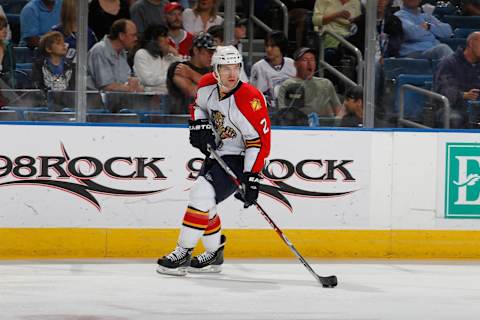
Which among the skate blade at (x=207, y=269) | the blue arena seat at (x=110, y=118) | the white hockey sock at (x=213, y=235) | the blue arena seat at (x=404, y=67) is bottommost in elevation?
the skate blade at (x=207, y=269)

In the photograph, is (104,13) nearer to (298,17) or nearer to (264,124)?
(298,17)

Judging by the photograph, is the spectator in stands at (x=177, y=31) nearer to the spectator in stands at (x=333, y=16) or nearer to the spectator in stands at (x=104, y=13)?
the spectator in stands at (x=104, y=13)

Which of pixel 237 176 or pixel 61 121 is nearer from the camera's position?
pixel 237 176

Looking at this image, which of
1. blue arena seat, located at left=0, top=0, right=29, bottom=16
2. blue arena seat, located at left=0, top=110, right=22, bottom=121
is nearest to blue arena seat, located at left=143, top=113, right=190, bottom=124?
blue arena seat, located at left=0, top=110, right=22, bottom=121

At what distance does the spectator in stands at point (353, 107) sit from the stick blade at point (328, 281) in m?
1.55

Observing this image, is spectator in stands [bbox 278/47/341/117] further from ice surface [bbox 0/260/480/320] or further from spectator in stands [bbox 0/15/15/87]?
spectator in stands [bbox 0/15/15/87]

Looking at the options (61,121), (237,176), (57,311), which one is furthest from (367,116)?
(57,311)

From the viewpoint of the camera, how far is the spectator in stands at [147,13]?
734cm

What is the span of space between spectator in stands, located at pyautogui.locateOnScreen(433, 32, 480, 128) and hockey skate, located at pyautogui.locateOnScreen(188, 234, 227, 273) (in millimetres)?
1902

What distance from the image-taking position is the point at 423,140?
24.5 ft

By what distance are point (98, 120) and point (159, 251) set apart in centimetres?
91

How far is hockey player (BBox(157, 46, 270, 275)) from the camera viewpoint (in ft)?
20.7

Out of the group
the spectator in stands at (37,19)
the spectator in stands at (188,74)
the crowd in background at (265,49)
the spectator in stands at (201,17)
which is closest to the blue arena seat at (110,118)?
the crowd in background at (265,49)

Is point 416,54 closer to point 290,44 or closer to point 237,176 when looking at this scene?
point 290,44
